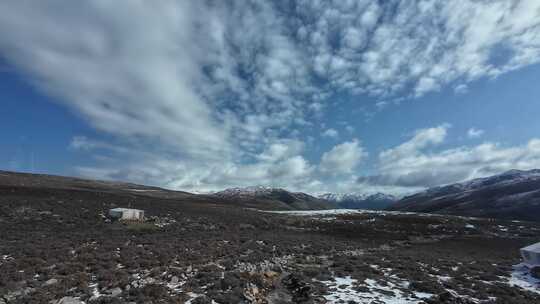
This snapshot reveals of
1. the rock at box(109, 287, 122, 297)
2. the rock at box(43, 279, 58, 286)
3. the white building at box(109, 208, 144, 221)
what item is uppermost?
the white building at box(109, 208, 144, 221)

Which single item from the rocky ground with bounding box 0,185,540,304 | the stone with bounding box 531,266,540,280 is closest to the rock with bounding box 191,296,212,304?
the rocky ground with bounding box 0,185,540,304

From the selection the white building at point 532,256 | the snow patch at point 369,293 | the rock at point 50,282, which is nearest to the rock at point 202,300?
the snow patch at point 369,293

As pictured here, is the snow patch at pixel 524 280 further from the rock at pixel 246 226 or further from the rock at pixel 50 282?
the rock at pixel 246 226

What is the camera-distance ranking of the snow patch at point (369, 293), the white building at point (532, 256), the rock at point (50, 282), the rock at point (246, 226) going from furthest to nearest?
the rock at point (246, 226)
the white building at point (532, 256)
the snow patch at point (369, 293)
the rock at point (50, 282)

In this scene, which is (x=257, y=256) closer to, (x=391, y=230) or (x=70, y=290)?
(x=70, y=290)

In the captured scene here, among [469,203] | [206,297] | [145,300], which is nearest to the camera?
[145,300]

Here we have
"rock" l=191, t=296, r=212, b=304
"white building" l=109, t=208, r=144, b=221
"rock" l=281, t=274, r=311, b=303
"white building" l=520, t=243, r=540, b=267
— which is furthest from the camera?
"white building" l=109, t=208, r=144, b=221

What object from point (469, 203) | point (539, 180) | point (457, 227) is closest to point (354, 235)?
point (457, 227)

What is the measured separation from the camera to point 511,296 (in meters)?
14.9

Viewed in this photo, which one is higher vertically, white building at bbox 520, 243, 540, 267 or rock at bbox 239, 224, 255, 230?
white building at bbox 520, 243, 540, 267

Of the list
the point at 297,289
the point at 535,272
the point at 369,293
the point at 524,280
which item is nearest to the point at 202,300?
the point at 297,289

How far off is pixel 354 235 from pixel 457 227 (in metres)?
30.4

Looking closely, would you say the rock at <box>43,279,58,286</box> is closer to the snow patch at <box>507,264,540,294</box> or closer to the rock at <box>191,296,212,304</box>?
the rock at <box>191,296,212,304</box>

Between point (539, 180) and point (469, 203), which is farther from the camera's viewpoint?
point (539, 180)
